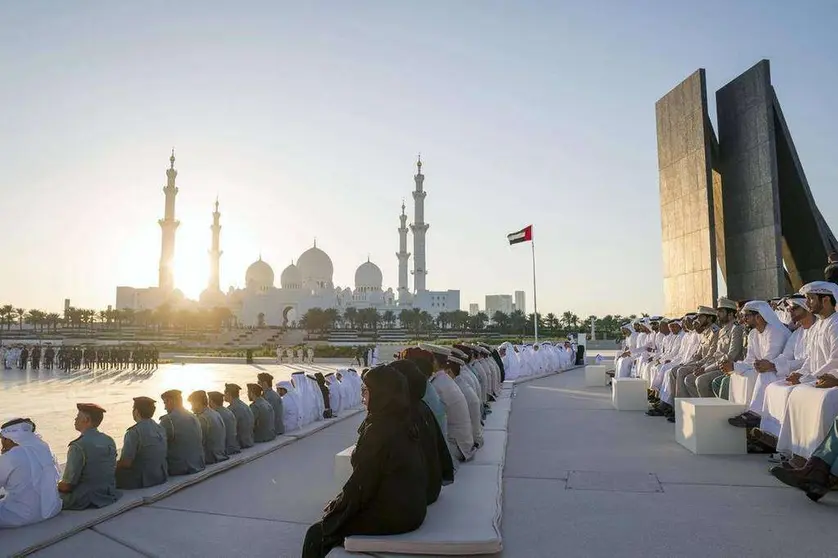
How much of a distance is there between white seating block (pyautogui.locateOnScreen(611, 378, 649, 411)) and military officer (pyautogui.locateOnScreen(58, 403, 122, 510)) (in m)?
7.40

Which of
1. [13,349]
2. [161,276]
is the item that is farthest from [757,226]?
[161,276]

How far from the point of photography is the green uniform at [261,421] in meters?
7.20

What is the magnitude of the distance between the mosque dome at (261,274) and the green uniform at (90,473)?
69.7m

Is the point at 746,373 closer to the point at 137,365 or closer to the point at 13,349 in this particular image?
the point at 137,365

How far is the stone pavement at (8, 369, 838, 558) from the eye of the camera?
358 cm

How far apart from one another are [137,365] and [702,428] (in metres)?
24.8

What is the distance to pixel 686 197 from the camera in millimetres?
14555

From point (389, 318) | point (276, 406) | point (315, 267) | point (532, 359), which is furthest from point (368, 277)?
point (276, 406)

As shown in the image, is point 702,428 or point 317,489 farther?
point 702,428

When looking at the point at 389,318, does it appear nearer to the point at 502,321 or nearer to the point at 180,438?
the point at 502,321

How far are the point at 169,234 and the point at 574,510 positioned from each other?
56.2 m

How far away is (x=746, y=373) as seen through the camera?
245 inches

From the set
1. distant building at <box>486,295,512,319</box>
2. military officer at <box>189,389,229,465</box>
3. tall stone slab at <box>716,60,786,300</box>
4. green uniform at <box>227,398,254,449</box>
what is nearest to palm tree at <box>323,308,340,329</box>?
tall stone slab at <box>716,60,786,300</box>

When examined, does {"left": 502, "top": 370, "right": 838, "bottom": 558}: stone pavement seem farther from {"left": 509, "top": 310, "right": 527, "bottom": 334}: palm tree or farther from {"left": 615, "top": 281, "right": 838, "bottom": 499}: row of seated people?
{"left": 509, "top": 310, "right": 527, "bottom": 334}: palm tree
